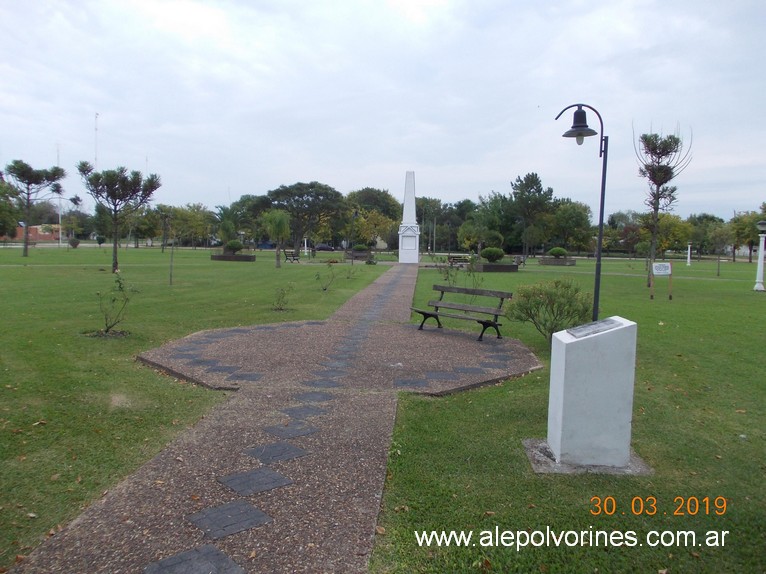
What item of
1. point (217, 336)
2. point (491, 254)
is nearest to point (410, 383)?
point (217, 336)

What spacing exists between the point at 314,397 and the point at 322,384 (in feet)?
1.82

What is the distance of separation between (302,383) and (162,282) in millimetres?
14531

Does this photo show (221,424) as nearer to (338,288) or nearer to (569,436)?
(569,436)

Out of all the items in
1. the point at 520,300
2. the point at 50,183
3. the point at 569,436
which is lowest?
the point at 569,436

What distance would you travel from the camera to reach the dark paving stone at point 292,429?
4535 millimetres

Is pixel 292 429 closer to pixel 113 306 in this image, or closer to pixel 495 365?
pixel 495 365

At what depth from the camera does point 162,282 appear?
1903cm

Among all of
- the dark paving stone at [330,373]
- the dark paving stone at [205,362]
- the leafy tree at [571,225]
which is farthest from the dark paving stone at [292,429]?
the leafy tree at [571,225]

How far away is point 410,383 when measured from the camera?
6.36 m

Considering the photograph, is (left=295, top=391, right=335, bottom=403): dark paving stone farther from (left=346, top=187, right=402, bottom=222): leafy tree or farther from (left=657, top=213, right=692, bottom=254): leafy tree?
(left=346, top=187, right=402, bottom=222): leafy tree

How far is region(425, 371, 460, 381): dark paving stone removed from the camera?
6570 mm

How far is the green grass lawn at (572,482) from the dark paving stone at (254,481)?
0.75 metres

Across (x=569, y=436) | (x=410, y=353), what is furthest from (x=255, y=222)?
(x=569, y=436)

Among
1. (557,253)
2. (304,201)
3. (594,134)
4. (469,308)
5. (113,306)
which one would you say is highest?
(304,201)
